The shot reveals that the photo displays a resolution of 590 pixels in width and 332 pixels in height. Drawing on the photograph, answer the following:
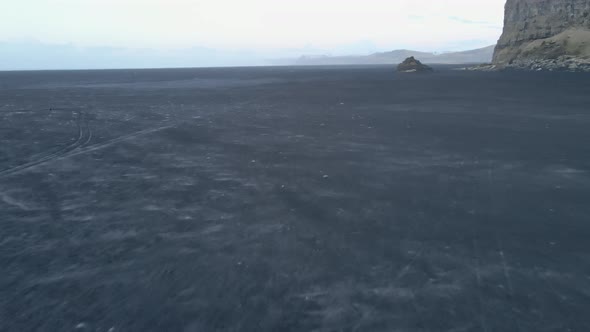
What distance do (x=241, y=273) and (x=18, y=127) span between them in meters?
38.0

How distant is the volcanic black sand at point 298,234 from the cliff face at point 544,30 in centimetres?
13236

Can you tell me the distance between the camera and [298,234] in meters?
14.4

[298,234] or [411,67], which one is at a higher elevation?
[411,67]

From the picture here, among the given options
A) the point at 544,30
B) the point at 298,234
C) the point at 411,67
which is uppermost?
the point at 544,30

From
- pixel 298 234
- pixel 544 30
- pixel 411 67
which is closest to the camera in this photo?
pixel 298 234

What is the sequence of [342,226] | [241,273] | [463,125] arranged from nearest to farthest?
[241,273] → [342,226] → [463,125]

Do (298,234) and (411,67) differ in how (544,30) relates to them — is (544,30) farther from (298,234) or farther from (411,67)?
(298,234)

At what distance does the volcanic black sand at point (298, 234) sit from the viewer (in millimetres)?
10109

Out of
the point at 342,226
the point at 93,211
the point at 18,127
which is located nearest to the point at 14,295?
the point at 93,211

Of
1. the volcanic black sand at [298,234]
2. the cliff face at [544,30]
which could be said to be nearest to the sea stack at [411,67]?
the cliff face at [544,30]

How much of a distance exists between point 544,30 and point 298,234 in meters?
176

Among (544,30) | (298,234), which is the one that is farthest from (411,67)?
(298,234)

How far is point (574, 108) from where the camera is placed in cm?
4594

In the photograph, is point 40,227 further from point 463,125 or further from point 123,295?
point 463,125
